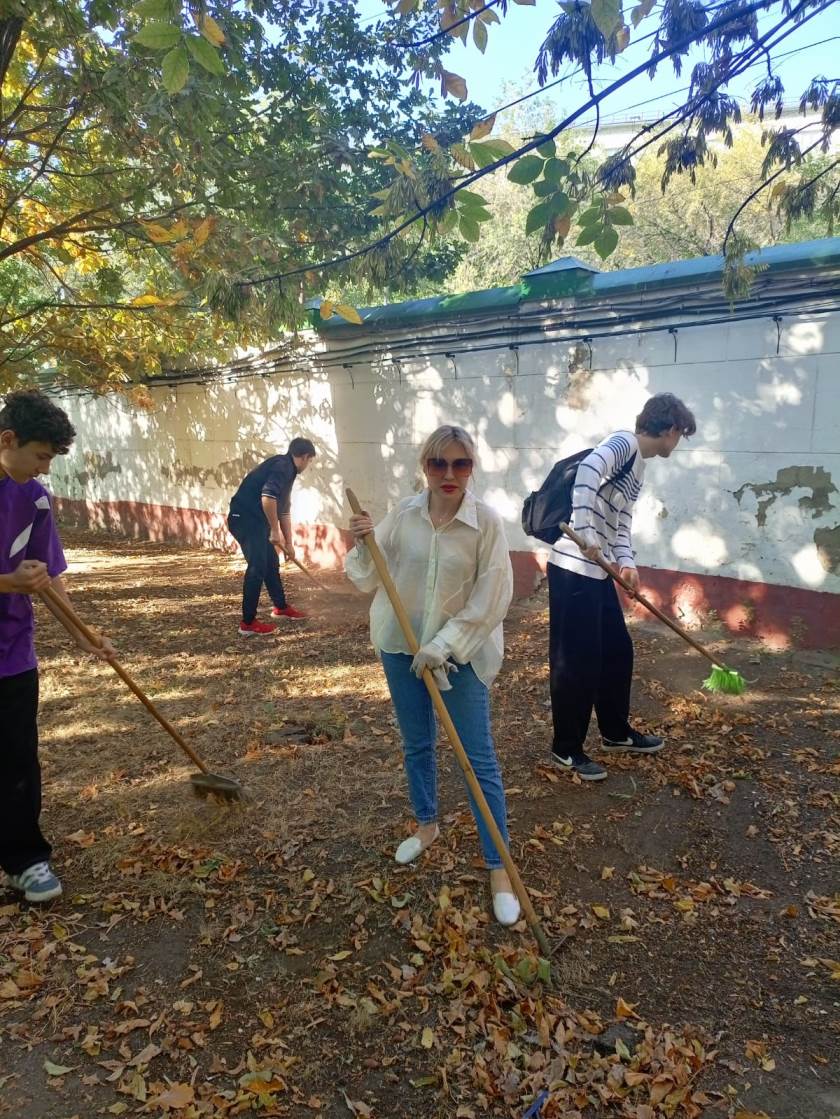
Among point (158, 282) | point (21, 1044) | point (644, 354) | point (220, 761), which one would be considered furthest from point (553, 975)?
point (158, 282)

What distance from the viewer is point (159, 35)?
1.88 metres

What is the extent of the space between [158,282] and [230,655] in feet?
16.4

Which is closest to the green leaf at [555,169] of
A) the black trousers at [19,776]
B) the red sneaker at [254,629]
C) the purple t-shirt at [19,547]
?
the purple t-shirt at [19,547]

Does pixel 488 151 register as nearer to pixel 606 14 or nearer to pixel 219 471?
pixel 606 14

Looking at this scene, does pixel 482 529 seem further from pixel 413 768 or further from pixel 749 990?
pixel 749 990

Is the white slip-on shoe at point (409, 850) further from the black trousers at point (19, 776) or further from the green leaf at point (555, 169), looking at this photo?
the green leaf at point (555, 169)

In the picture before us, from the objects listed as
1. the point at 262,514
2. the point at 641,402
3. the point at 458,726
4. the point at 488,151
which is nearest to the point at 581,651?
the point at 458,726

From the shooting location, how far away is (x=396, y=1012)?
101 inches

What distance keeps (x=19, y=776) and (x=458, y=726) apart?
1.79 m

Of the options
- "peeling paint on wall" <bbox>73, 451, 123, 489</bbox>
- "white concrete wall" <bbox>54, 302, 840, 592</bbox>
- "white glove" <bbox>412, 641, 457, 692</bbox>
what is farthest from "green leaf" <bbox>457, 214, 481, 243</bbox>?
"peeling paint on wall" <bbox>73, 451, 123, 489</bbox>

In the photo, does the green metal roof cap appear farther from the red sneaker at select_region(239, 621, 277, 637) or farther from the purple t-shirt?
the purple t-shirt

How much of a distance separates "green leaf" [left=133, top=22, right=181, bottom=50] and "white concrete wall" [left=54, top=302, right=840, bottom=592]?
16.0 feet

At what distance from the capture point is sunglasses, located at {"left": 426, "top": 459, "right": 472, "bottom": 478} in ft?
9.18

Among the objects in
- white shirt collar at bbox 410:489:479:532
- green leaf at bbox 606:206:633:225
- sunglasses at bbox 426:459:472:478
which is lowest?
white shirt collar at bbox 410:489:479:532
